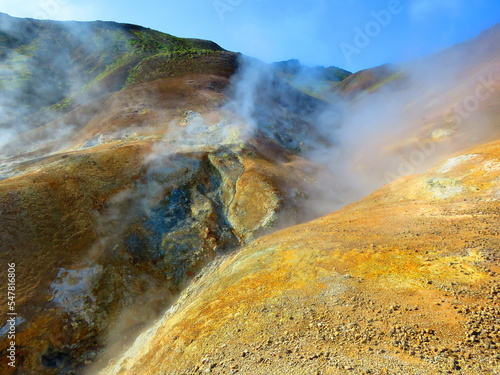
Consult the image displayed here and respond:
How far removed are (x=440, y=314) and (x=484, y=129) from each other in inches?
1523

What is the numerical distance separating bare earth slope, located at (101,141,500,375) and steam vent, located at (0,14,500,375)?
0.24 feet

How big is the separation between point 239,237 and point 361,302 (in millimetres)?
16313

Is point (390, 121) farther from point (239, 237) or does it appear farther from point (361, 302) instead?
point (361, 302)

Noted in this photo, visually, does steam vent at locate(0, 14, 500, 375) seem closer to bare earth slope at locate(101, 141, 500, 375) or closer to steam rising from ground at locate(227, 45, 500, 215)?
bare earth slope at locate(101, 141, 500, 375)

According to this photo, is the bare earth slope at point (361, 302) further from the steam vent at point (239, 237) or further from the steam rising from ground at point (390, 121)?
the steam rising from ground at point (390, 121)

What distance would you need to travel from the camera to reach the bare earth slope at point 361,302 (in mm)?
8102

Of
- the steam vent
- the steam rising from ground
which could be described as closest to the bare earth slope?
the steam vent

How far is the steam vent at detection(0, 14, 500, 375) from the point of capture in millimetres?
9562

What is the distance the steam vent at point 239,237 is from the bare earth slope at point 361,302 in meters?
0.07

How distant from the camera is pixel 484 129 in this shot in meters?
36.3

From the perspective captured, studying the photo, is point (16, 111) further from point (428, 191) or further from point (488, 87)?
point (488, 87)

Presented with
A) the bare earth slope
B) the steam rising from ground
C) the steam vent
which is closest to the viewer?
the bare earth slope

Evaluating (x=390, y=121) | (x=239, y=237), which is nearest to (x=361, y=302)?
(x=239, y=237)

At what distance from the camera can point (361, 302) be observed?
10.6 metres
